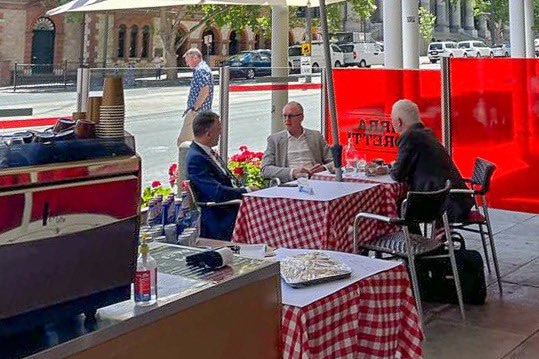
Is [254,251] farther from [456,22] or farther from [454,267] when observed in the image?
[456,22]

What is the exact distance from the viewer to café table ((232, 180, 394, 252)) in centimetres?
439

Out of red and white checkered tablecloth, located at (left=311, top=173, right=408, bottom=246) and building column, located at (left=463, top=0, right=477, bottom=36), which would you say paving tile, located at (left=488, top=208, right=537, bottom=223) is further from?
building column, located at (left=463, top=0, right=477, bottom=36)

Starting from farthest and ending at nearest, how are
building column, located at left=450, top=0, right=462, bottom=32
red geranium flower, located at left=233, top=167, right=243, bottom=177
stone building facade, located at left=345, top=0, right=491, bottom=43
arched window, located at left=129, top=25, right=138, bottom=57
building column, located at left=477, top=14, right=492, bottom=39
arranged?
building column, located at left=477, top=14, right=492, bottom=39, building column, located at left=450, top=0, right=462, bottom=32, stone building facade, located at left=345, top=0, right=491, bottom=43, arched window, located at left=129, top=25, right=138, bottom=57, red geranium flower, located at left=233, top=167, right=243, bottom=177

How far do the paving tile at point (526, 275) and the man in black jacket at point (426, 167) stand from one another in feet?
2.83

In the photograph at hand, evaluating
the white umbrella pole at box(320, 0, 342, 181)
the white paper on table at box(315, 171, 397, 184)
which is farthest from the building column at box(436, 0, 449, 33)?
the white umbrella pole at box(320, 0, 342, 181)

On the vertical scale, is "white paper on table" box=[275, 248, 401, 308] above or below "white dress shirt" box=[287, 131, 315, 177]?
below

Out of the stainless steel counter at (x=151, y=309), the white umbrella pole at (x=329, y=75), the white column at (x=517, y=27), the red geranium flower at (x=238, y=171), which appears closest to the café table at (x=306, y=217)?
the white umbrella pole at (x=329, y=75)

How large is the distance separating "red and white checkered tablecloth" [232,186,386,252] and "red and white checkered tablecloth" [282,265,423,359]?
153 cm

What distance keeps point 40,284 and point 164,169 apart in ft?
22.5

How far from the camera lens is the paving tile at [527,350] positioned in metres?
4.03

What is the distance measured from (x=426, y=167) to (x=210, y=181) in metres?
1.64

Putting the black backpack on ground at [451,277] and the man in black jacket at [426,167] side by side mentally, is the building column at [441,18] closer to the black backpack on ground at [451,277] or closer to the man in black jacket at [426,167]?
the man in black jacket at [426,167]

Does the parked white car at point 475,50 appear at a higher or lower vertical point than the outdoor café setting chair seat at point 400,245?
higher

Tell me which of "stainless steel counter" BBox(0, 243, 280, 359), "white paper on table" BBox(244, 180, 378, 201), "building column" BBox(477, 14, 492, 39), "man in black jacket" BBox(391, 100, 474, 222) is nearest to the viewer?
"stainless steel counter" BBox(0, 243, 280, 359)
